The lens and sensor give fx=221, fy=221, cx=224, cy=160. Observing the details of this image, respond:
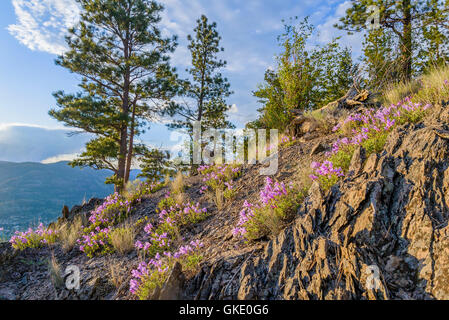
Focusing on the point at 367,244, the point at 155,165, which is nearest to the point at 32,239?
the point at 367,244

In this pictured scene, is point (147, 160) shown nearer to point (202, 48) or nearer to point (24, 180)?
point (202, 48)

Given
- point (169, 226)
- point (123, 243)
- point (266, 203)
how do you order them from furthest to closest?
point (169, 226)
point (123, 243)
point (266, 203)

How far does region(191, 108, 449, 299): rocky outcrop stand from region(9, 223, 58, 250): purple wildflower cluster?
20.0 ft

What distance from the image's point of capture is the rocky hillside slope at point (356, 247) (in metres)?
2.11

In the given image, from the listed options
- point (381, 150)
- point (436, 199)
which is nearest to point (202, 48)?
point (381, 150)

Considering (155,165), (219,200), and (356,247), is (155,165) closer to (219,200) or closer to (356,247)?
(219,200)

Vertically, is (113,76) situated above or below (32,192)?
above

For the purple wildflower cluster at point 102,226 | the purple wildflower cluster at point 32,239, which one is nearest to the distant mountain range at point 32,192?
the purple wildflower cluster at point 32,239

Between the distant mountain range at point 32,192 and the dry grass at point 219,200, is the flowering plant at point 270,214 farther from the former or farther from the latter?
the distant mountain range at point 32,192

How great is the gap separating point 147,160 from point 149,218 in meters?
10.3

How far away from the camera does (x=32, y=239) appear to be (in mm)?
6207

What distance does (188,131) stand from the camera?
1789cm

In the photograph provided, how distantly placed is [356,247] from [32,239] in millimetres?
7929

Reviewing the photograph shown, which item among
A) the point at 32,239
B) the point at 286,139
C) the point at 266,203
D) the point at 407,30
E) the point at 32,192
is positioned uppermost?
the point at 407,30
